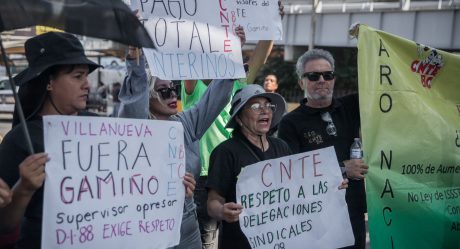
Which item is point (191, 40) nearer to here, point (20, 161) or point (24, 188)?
point (20, 161)

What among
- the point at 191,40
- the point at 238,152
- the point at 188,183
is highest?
the point at 191,40

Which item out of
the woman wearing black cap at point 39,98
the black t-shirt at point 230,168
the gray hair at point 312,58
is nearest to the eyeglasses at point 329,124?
the gray hair at point 312,58

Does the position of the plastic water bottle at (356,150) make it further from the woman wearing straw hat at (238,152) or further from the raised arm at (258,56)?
the raised arm at (258,56)

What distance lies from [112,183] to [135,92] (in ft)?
1.99

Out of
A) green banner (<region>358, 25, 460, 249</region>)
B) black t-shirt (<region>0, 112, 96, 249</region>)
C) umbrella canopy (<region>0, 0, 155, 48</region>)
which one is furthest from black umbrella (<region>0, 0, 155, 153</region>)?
green banner (<region>358, 25, 460, 249</region>)

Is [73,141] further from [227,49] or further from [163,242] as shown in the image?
[227,49]

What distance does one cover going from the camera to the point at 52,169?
2.37 metres

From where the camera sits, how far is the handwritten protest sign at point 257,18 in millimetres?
3871

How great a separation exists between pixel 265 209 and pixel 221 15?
130cm

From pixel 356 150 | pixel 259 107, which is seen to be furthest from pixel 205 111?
pixel 356 150

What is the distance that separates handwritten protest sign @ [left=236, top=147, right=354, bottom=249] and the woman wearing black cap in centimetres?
97

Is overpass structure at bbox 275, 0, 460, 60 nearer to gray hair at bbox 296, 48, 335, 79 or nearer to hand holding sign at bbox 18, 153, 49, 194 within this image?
gray hair at bbox 296, 48, 335, 79

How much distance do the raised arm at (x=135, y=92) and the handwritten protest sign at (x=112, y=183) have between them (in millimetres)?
234

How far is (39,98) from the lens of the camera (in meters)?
2.63
